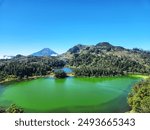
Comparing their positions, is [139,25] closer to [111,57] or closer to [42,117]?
[42,117]

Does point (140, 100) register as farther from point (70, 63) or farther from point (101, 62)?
point (101, 62)

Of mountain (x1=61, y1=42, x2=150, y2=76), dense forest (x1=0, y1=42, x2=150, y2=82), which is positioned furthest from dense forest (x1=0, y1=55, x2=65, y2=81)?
mountain (x1=61, y1=42, x2=150, y2=76)

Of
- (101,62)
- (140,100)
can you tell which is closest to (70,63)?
(101,62)

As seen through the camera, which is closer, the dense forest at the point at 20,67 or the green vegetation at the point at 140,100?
the green vegetation at the point at 140,100

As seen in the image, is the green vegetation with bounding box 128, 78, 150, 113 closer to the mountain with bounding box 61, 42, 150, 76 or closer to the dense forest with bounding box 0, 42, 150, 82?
the dense forest with bounding box 0, 42, 150, 82

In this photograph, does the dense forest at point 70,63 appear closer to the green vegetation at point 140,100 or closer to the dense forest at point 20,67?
the dense forest at point 20,67

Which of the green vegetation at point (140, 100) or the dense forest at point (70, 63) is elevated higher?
the dense forest at point (70, 63)

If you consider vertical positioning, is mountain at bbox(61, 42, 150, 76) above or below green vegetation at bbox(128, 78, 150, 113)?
above

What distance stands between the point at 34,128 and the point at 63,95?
8.75ft

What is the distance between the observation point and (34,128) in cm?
122

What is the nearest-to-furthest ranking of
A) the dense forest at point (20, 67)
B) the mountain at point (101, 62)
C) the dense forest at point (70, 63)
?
the dense forest at point (20, 67), the dense forest at point (70, 63), the mountain at point (101, 62)

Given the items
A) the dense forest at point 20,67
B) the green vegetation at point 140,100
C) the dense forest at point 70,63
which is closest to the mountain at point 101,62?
the dense forest at point 70,63

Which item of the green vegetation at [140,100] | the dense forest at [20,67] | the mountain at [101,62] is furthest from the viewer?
the mountain at [101,62]

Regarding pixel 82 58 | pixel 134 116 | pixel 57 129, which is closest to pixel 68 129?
pixel 57 129
